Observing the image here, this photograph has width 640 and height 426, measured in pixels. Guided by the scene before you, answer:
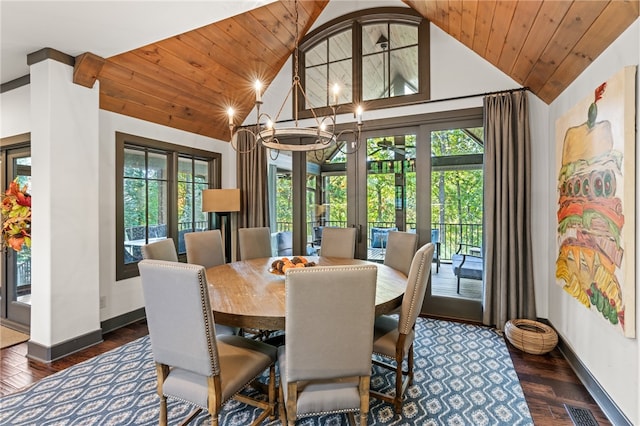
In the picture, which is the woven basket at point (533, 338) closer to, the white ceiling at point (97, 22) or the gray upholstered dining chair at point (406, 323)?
the gray upholstered dining chair at point (406, 323)

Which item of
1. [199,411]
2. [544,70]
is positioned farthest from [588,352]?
[199,411]

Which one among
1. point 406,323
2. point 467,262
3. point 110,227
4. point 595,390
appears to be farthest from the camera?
point 467,262

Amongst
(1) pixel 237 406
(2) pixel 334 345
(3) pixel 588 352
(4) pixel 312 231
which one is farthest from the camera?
(4) pixel 312 231

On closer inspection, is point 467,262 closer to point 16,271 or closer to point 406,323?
point 406,323

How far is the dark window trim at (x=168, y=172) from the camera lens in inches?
141

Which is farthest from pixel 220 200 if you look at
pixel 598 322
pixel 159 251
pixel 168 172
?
pixel 598 322

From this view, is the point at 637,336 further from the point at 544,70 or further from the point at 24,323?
the point at 24,323

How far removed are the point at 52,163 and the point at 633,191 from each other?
13.6 feet

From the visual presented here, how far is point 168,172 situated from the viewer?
4270 millimetres

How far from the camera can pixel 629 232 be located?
5.74ft

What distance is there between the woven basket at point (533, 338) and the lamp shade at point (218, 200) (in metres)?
3.53

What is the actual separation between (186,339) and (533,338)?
2.87 m

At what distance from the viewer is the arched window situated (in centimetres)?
385

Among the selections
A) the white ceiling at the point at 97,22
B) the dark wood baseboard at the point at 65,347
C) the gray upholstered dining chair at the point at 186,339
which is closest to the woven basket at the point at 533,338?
the gray upholstered dining chair at the point at 186,339
